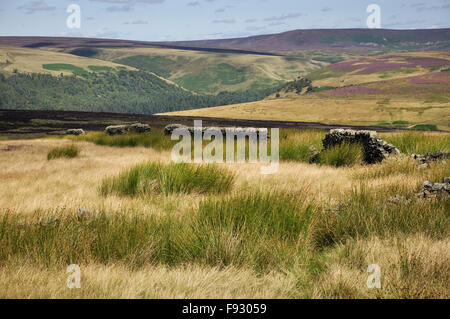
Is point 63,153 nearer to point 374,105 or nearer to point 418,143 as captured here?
point 418,143

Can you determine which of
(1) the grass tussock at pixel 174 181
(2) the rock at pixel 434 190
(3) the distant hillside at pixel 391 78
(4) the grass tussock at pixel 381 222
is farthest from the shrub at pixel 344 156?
A: (3) the distant hillside at pixel 391 78

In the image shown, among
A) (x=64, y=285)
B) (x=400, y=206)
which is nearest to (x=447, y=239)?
(x=400, y=206)

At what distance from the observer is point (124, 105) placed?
166m

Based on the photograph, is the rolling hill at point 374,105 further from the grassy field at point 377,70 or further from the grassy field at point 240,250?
the grassy field at point 240,250

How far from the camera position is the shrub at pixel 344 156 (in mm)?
11000

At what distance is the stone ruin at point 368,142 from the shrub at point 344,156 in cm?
26

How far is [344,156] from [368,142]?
84 centimetres

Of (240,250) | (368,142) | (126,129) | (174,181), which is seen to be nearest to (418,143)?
(368,142)

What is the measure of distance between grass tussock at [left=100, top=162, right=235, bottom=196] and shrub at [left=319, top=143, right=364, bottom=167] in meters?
4.04

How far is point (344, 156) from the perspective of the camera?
36.1ft

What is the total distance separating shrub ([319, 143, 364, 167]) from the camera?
1100cm

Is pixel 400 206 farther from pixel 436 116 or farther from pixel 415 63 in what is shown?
pixel 415 63

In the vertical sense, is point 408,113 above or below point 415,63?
below
